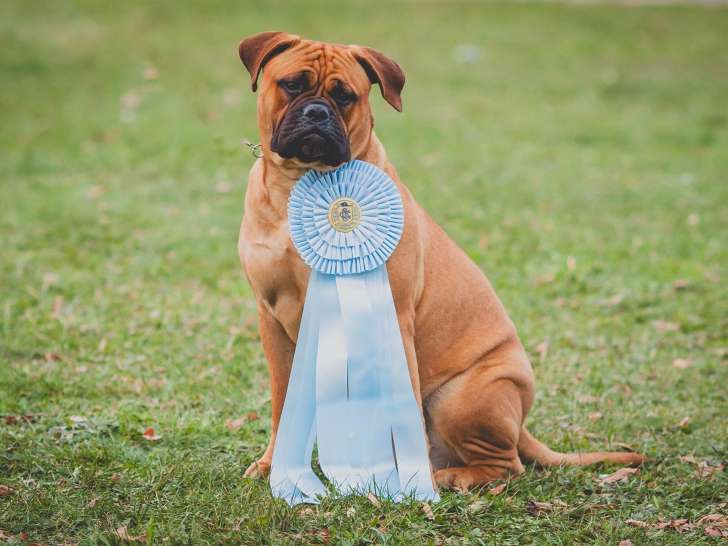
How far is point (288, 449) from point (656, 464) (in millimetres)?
1894

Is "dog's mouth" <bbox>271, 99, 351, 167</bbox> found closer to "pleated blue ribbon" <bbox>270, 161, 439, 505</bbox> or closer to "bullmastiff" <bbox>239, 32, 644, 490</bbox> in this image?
"bullmastiff" <bbox>239, 32, 644, 490</bbox>

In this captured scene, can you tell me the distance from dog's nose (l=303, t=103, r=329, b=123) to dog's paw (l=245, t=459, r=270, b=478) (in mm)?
1625

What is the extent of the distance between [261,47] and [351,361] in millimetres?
1422

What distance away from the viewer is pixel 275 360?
4.00 metres

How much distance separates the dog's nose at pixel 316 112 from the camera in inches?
137

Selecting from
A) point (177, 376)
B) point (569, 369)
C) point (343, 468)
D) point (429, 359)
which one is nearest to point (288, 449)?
point (343, 468)

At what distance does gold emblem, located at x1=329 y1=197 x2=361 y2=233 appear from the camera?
3.84m

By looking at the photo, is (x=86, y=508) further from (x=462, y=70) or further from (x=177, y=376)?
(x=462, y=70)

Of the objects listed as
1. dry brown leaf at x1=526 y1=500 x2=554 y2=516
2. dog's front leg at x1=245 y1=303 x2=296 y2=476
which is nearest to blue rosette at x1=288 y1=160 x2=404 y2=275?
dog's front leg at x1=245 y1=303 x2=296 y2=476

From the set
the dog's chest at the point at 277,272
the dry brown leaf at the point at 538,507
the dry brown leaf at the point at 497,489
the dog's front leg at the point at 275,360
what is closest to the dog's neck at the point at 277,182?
the dog's chest at the point at 277,272

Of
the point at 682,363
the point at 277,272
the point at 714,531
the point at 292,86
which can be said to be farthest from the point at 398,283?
the point at 682,363

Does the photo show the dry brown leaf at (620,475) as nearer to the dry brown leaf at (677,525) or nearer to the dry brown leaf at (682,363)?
the dry brown leaf at (677,525)

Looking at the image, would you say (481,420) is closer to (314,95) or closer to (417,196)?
(314,95)

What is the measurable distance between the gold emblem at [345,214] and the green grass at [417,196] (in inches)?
46.8
